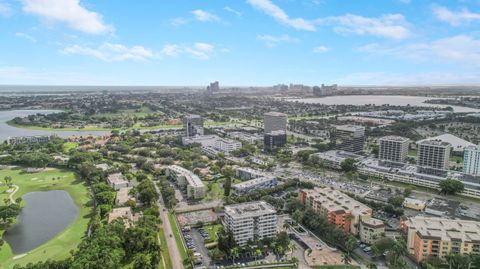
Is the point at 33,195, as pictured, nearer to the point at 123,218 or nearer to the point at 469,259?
the point at 123,218

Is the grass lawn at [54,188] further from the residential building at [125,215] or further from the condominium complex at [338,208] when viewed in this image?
the condominium complex at [338,208]

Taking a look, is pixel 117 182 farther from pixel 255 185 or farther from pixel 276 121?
pixel 276 121

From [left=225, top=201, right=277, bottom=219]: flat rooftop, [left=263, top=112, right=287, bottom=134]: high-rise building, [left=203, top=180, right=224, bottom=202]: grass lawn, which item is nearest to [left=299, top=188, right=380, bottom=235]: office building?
[left=225, top=201, right=277, bottom=219]: flat rooftop

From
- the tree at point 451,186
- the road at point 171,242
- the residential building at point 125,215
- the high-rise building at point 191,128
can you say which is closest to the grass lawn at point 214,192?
the road at point 171,242

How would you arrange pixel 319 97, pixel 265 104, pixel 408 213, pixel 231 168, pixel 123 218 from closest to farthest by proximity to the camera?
1. pixel 123 218
2. pixel 408 213
3. pixel 231 168
4. pixel 265 104
5. pixel 319 97

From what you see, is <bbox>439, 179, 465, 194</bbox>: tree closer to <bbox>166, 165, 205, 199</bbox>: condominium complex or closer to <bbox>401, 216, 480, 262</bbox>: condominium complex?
<bbox>401, 216, 480, 262</bbox>: condominium complex

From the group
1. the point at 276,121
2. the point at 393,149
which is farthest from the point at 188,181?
the point at 276,121

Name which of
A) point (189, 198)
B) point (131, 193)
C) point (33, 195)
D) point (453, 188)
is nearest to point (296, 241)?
point (189, 198)
